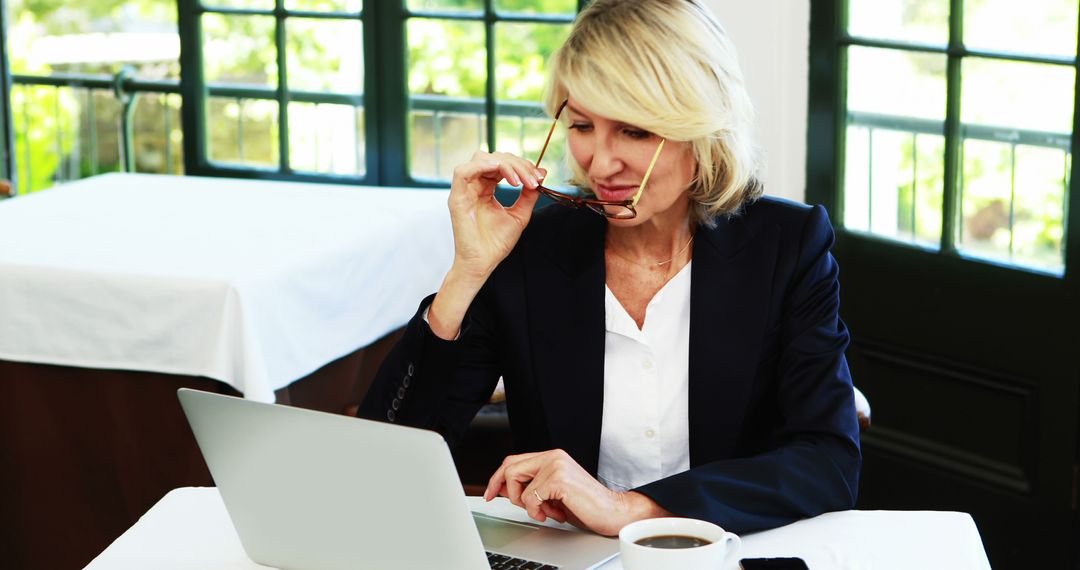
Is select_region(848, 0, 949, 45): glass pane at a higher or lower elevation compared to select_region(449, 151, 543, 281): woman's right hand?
higher

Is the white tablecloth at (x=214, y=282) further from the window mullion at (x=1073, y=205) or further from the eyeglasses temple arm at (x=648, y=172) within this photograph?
the window mullion at (x=1073, y=205)

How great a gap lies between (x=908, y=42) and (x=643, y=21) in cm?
152

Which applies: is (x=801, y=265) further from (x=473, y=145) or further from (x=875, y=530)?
(x=473, y=145)

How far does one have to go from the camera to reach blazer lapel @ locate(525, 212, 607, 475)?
1634 millimetres

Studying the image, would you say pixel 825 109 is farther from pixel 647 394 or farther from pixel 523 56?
pixel 647 394

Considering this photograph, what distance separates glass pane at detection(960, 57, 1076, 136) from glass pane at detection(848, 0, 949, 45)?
12 centimetres

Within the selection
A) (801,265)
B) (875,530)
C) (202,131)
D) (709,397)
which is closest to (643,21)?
(801,265)

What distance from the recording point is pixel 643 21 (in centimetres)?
155

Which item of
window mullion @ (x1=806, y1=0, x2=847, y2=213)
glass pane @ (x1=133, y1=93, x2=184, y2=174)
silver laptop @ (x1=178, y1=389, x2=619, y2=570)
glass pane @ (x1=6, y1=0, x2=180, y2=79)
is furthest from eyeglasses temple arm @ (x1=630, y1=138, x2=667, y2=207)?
glass pane @ (x1=6, y1=0, x2=180, y2=79)

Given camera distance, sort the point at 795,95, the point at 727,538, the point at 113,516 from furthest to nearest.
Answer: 1. the point at 795,95
2. the point at 113,516
3. the point at 727,538

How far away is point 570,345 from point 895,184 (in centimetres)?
160

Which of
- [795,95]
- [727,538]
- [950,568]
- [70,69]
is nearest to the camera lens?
[727,538]

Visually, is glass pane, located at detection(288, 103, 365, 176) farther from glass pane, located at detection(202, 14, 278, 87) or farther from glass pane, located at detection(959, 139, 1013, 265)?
glass pane, located at detection(959, 139, 1013, 265)

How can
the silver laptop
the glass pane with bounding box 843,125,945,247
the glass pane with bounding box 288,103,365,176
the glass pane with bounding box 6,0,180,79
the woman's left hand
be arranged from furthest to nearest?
the glass pane with bounding box 6,0,180,79
the glass pane with bounding box 288,103,365,176
the glass pane with bounding box 843,125,945,247
the woman's left hand
the silver laptop
